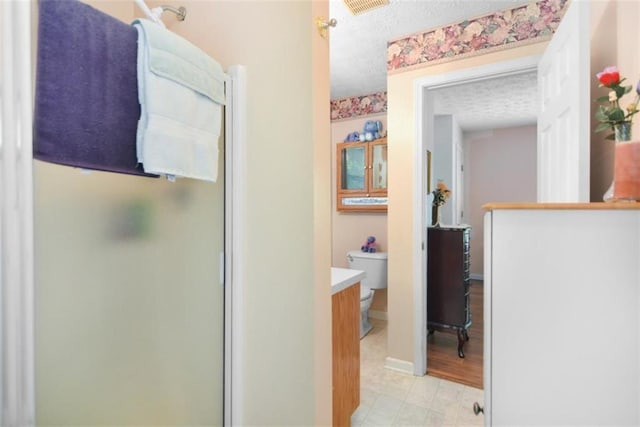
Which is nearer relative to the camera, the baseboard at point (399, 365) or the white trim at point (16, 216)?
the white trim at point (16, 216)

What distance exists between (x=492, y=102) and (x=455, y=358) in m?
2.86

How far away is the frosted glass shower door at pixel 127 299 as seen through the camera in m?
0.90

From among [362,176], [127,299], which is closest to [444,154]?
[362,176]

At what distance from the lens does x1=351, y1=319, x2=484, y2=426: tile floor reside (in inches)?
69.3

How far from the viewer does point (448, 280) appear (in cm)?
244

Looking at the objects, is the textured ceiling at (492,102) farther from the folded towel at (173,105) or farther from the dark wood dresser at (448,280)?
the folded towel at (173,105)

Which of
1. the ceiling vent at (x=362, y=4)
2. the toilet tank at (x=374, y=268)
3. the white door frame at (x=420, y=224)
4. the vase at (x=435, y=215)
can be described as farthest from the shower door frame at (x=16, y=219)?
the toilet tank at (x=374, y=268)

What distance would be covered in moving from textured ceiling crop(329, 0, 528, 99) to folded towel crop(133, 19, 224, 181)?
130 centimetres

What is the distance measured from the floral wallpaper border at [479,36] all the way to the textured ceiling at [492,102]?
1.68 ft

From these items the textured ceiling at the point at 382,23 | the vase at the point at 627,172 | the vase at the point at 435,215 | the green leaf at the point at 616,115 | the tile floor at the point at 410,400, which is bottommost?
A: the tile floor at the point at 410,400

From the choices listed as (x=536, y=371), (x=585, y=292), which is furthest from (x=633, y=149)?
(x=536, y=371)

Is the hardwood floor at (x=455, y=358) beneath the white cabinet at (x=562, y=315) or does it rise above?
beneath

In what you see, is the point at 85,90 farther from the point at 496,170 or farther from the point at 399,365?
the point at 496,170

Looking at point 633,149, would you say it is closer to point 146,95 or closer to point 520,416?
point 520,416
